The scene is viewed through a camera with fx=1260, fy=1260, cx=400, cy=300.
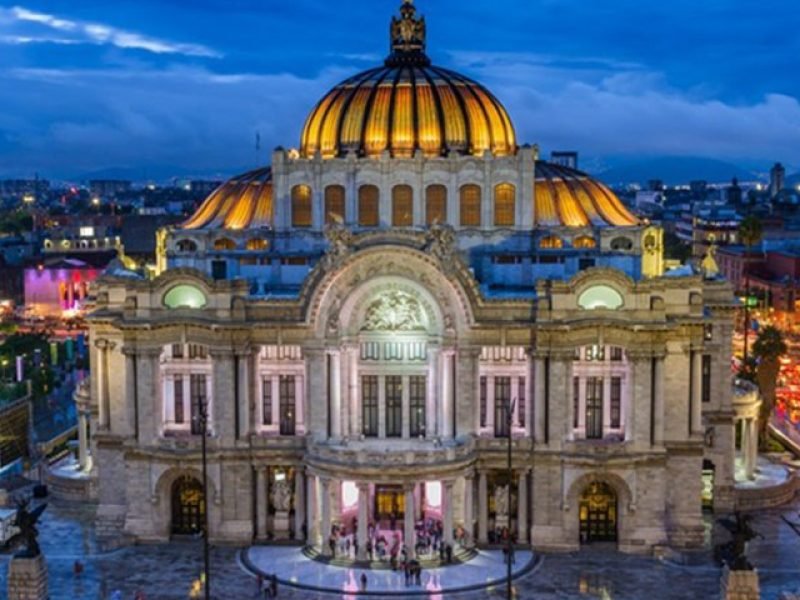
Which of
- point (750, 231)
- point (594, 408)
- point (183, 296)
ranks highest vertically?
point (750, 231)

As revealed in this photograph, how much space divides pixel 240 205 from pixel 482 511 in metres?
31.4

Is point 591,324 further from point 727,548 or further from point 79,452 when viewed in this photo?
point 79,452

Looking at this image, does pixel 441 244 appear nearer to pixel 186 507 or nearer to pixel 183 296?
pixel 183 296

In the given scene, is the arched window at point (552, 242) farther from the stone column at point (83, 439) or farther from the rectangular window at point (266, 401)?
the stone column at point (83, 439)

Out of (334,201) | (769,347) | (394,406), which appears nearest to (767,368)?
(769,347)

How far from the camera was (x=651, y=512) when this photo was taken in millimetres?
77062

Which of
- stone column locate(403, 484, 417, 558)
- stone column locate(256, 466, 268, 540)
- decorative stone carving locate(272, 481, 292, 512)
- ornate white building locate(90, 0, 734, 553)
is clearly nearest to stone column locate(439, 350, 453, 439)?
ornate white building locate(90, 0, 734, 553)

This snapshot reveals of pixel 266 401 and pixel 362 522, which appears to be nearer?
pixel 362 522

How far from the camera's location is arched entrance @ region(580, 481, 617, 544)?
7812cm

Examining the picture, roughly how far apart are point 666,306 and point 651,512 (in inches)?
498

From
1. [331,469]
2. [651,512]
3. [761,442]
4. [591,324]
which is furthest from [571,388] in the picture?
[761,442]

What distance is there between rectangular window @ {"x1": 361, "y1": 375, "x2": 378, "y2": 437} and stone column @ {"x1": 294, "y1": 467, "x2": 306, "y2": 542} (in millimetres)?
4942

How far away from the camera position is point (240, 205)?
3743 inches

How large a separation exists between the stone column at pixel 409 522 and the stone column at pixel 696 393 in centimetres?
1839
